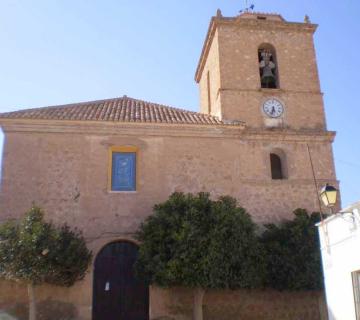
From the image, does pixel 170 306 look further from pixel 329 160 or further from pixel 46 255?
pixel 329 160

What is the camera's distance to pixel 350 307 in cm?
880

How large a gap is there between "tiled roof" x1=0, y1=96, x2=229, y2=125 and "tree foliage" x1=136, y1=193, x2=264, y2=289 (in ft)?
10.3

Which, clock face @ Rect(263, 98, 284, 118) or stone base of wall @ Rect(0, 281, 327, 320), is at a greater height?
clock face @ Rect(263, 98, 284, 118)

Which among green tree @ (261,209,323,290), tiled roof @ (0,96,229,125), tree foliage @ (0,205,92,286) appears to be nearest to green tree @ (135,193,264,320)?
green tree @ (261,209,323,290)

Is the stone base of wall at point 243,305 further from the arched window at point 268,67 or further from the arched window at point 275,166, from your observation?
the arched window at point 268,67

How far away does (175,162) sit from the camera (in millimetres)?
14867

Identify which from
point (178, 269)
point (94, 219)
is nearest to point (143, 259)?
point (178, 269)

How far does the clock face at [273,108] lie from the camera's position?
1600 centimetres

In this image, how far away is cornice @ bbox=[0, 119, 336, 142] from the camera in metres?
14.6

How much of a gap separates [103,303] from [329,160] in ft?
25.2

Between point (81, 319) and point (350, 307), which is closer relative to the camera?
point (350, 307)

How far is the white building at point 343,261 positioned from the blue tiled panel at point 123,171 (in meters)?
6.26

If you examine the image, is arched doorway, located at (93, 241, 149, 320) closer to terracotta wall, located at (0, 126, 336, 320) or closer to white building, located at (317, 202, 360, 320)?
terracotta wall, located at (0, 126, 336, 320)

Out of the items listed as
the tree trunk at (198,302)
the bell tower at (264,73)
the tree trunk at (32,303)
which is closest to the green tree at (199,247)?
the tree trunk at (198,302)
